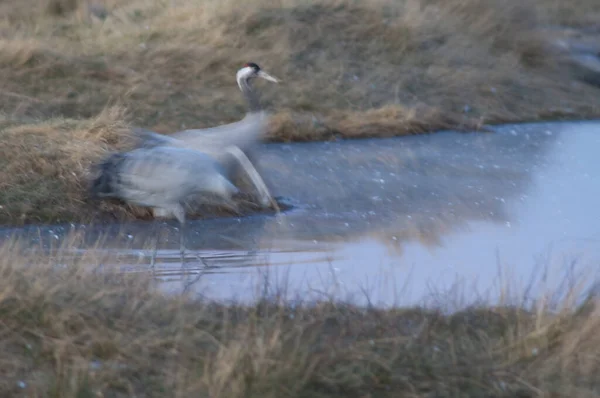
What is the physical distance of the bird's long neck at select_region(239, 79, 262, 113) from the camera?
9859 mm

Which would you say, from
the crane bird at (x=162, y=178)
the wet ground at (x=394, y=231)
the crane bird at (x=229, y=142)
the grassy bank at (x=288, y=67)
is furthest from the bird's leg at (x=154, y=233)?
the grassy bank at (x=288, y=67)

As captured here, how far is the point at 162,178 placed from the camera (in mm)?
7402

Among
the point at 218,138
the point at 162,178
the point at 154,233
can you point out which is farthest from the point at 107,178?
the point at 218,138

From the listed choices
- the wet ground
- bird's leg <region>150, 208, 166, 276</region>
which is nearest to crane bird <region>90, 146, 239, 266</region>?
bird's leg <region>150, 208, 166, 276</region>

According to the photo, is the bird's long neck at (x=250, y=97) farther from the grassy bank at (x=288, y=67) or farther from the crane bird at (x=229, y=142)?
the grassy bank at (x=288, y=67)

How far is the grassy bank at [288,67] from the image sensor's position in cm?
1288

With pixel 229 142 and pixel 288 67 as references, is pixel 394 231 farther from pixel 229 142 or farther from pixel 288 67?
pixel 288 67

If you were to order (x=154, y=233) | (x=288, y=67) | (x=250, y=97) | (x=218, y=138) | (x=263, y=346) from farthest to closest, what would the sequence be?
(x=288, y=67)
(x=250, y=97)
(x=218, y=138)
(x=154, y=233)
(x=263, y=346)

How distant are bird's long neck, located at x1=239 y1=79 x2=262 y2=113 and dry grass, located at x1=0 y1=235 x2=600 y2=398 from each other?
4.41 meters

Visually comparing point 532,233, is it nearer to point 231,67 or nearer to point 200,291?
point 200,291

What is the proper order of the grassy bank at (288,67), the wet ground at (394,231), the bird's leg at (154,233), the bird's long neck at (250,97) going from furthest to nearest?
the grassy bank at (288,67) < the bird's long neck at (250,97) < the bird's leg at (154,233) < the wet ground at (394,231)

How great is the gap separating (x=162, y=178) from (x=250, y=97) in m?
2.85

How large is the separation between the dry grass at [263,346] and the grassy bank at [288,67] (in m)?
4.36

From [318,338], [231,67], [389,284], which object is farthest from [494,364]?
[231,67]
